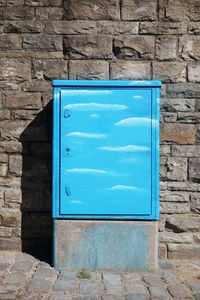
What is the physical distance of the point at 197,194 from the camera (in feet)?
14.1

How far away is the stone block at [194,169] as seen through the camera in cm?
429

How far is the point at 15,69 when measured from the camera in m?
4.40

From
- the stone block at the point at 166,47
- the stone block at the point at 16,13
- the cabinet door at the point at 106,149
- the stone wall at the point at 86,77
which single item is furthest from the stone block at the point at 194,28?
the stone block at the point at 16,13

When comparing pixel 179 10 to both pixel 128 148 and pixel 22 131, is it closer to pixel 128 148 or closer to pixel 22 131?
pixel 128 148

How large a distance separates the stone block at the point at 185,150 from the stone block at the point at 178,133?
0.19 ft

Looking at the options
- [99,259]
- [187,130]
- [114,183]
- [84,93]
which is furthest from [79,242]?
[187,130]

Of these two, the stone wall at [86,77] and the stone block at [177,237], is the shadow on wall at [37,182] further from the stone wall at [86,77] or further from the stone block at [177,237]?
the stone block at [177,237]

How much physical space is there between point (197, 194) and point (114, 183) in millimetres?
1168

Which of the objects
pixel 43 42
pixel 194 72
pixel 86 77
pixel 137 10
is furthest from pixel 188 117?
pixel 43 42

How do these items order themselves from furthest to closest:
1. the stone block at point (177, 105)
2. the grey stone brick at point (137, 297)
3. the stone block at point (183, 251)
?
the stone block at point (177, 105) → the stone block at point (183, 251) → the grey stone brick at point (137, 297)

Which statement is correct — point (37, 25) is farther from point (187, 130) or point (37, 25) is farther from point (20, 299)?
point (20, 299)

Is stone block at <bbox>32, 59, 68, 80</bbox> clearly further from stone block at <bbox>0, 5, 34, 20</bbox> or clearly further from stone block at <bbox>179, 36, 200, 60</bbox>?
stone block at <bbox>179, 36, 200, 60</bbox>

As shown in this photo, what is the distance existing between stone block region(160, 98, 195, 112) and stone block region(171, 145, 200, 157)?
0.43 metres

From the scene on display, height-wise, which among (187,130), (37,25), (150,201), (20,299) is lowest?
(20,299)
